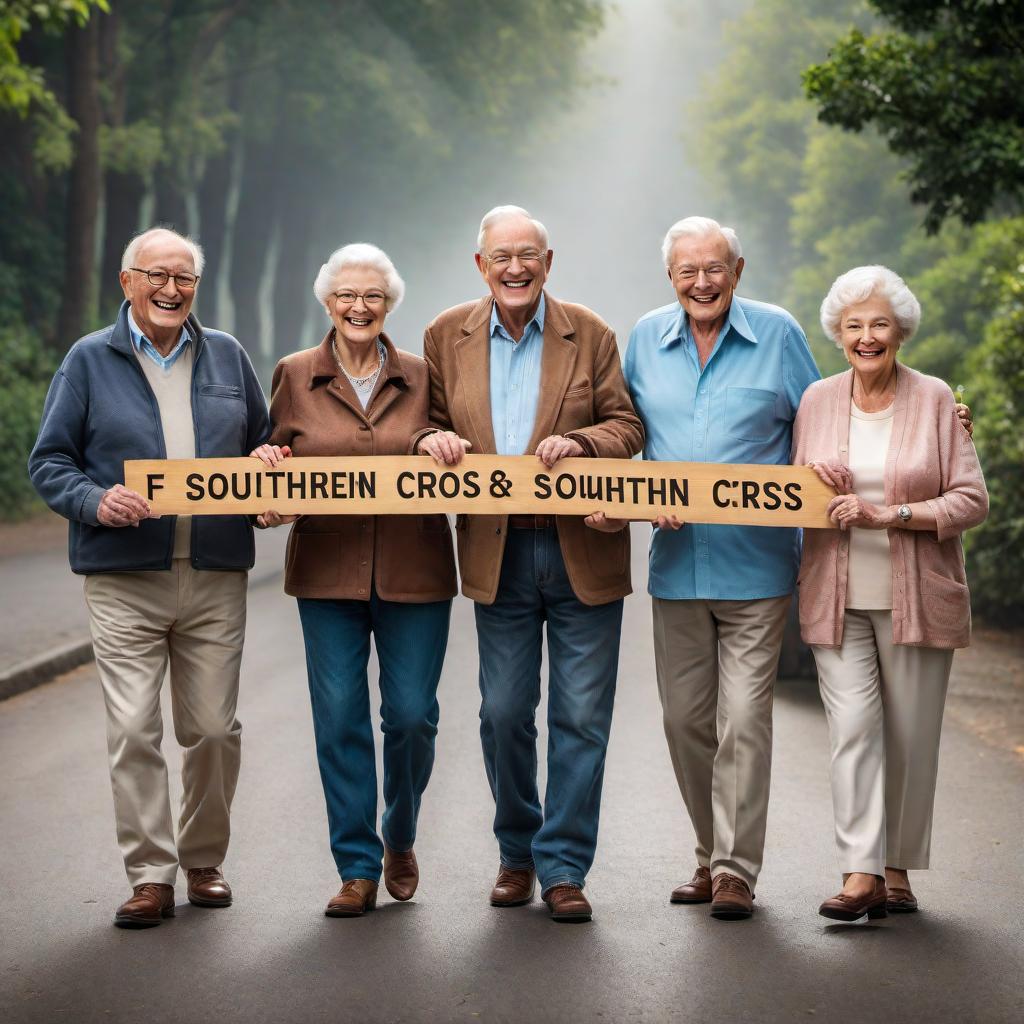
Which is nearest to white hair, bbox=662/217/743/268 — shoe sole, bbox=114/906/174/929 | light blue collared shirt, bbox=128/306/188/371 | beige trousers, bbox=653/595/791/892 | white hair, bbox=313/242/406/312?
white hair, bbox=313/242/406/312

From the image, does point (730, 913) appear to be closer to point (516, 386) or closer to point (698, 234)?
point (516, 386)

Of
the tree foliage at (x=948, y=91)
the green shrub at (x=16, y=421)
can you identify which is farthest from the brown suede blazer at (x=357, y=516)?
the green shrub at (x=16, y=421)

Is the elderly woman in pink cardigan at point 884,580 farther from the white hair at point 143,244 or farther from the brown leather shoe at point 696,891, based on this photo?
the white hair at point 143,244

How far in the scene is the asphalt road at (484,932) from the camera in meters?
4.56

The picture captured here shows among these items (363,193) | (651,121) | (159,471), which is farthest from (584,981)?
(651,121)

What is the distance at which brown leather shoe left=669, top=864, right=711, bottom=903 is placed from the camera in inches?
219

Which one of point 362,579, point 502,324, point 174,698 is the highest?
point 502,324

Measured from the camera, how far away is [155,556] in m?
5.44

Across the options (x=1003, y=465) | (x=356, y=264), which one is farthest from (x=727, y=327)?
(x=1003, y=465)

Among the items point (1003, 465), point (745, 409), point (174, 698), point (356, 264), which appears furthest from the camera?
point (1003, 465)

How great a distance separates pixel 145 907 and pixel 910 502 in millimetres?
2730

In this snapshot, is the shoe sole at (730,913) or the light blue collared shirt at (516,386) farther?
the light blue collared shirt at (516,386)

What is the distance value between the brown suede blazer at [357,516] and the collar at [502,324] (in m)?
0.27

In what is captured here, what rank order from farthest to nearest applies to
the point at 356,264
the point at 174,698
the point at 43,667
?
the point at 43,667, the point at 174,698, the point at 356,264
